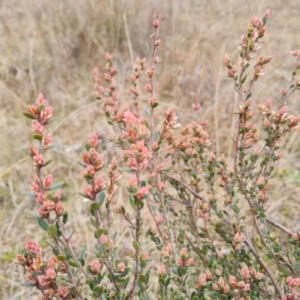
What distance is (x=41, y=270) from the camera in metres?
0.75

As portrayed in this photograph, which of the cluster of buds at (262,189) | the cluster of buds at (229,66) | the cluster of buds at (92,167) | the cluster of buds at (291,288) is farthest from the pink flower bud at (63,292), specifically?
the cluster of buds at (229,66)

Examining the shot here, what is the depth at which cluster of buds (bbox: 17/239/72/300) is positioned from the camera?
736mm

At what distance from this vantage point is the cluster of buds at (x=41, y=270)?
2.42ft

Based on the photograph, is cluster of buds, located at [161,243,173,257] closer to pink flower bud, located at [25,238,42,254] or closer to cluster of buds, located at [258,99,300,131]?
pink flower bud, located at [25,238,42,254]

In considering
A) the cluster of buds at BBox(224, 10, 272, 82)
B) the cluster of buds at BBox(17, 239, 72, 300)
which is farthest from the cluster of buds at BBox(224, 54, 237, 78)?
the cluster of buds at BBox(17, 239, 72, 300)

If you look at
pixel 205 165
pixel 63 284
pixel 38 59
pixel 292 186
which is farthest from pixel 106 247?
pixel 38 59

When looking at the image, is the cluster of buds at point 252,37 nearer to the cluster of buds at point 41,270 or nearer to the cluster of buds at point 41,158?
the cluster of buds at point 41,158

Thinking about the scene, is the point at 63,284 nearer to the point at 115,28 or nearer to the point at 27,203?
the point at 27,203

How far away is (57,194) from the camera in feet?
2.37

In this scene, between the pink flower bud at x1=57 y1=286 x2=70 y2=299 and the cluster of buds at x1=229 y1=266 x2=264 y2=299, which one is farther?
the cluster of buds at x1=229 y1=266 x2=264 y2=299

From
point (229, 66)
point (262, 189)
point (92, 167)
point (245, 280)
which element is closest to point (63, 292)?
point (92, 167)

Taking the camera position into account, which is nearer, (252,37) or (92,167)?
(92,167)

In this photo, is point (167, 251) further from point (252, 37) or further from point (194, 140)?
point (252, 37)

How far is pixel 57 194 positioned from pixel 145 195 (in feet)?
0.56
